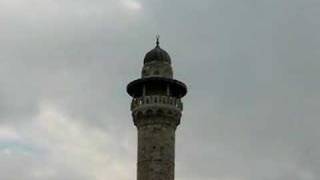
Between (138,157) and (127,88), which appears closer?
(138,157)

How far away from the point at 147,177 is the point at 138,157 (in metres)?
1.88

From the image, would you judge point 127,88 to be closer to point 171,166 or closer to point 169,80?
point 169,80

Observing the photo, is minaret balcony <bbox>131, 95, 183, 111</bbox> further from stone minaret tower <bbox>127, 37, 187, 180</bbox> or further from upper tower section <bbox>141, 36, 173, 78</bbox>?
upper tower section <bbox>141, 36, 173, 78</bbox>

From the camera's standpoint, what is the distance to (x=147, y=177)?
4919 centimetres

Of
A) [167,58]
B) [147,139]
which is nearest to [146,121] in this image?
[147,139]

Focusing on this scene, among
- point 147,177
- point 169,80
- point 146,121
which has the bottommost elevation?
point 147,177

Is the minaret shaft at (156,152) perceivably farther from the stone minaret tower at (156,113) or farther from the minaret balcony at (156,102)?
the minaret balcony at (156,102)

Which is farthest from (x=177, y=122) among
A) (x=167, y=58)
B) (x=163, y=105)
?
(x=167, y=58)

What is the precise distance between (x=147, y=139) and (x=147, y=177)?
9.45 ft

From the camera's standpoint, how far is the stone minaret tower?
49.6m

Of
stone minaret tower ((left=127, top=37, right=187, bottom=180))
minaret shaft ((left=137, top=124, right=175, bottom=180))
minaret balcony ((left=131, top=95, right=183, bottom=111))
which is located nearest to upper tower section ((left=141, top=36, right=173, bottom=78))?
stone minaret tower ((left=127, top=37, right=187, bottom=180))

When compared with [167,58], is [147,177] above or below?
below

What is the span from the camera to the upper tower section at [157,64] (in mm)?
52750

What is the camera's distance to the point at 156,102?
Answer: 5184 cm
